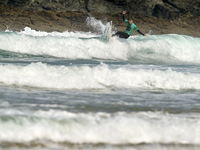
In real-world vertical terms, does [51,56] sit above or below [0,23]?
below

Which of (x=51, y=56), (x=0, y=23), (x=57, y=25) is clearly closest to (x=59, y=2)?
(x=57, y=25)

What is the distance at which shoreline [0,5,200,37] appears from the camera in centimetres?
2605

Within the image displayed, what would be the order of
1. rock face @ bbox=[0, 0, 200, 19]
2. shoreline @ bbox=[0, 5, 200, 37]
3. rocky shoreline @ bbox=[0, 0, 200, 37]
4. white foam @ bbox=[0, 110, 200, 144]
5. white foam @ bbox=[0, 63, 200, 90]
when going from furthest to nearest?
rock face @ bbox=[0, 0, 200, 19], rocky shoreline @ bbox=[0, 0, 200, 37], shoreline @ bbox=[0, 5, 200, 37], white foam @ bbox=[0, 63, 200, 90], white foam @ bbox=[0, 110, 200, 144]

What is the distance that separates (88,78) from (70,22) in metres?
21.7

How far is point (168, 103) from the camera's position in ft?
16.4

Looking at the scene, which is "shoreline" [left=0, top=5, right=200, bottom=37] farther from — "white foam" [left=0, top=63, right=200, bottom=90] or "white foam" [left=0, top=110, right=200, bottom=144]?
"white foam" [left=0, top=110, right=200, bottom=144]

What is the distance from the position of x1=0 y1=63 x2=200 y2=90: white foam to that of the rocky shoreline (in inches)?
764

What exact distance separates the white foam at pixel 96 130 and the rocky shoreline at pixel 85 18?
22.9 metres


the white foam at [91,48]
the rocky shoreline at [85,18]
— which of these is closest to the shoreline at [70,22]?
the rocky shoreline at [85,18]

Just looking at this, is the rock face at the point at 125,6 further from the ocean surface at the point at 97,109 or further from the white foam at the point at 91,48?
the ocean surface at the point at 97,109

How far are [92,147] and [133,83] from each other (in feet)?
12.9

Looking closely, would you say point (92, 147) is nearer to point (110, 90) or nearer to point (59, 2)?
point (110, 90)


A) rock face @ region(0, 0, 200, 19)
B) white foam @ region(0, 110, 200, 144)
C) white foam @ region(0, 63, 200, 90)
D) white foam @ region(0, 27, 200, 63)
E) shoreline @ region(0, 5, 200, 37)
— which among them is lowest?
white foam @ region(0, 110, 200, 144)

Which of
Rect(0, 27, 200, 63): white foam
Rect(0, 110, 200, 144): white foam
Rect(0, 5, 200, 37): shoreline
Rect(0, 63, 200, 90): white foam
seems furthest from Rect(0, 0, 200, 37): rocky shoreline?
Rect(0, 110, 200, 144): white foam
